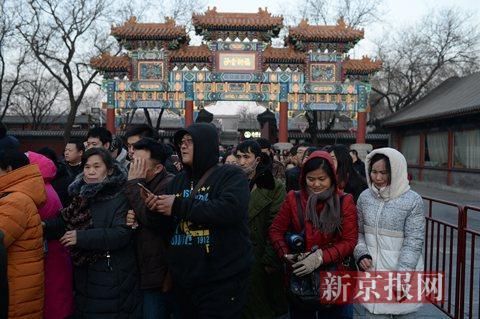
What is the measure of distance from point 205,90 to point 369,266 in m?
16.6

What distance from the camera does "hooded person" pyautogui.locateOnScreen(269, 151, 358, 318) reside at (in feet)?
9.36

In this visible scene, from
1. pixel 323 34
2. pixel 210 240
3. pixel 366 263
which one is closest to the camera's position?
pixel 210 240

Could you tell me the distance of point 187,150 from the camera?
2639mm

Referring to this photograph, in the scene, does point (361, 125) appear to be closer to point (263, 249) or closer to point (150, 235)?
point (263, 249)

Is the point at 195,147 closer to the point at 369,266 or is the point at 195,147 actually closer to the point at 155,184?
the point at 155,184

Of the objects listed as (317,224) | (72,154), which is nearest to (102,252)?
(317,224)

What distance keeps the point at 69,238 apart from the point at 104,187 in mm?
380

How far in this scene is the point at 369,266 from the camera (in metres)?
3.01

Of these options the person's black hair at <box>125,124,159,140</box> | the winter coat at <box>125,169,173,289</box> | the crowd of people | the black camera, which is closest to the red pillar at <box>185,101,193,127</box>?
the person's black hair at <box>125,124,159,140</box>

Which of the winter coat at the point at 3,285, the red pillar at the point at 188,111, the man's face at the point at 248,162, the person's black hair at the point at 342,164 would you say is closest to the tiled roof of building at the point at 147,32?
the red pillar at the point at 188,111

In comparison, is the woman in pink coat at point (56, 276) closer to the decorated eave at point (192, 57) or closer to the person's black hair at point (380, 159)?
the person's black hair at point (380, 159)

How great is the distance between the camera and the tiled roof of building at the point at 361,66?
19203 millimetres

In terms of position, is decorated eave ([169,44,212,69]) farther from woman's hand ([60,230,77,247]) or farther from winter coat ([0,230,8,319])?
winter coat ([0,230,8,319])

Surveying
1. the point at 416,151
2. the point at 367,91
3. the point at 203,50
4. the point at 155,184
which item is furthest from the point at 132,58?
the point at 155,184
